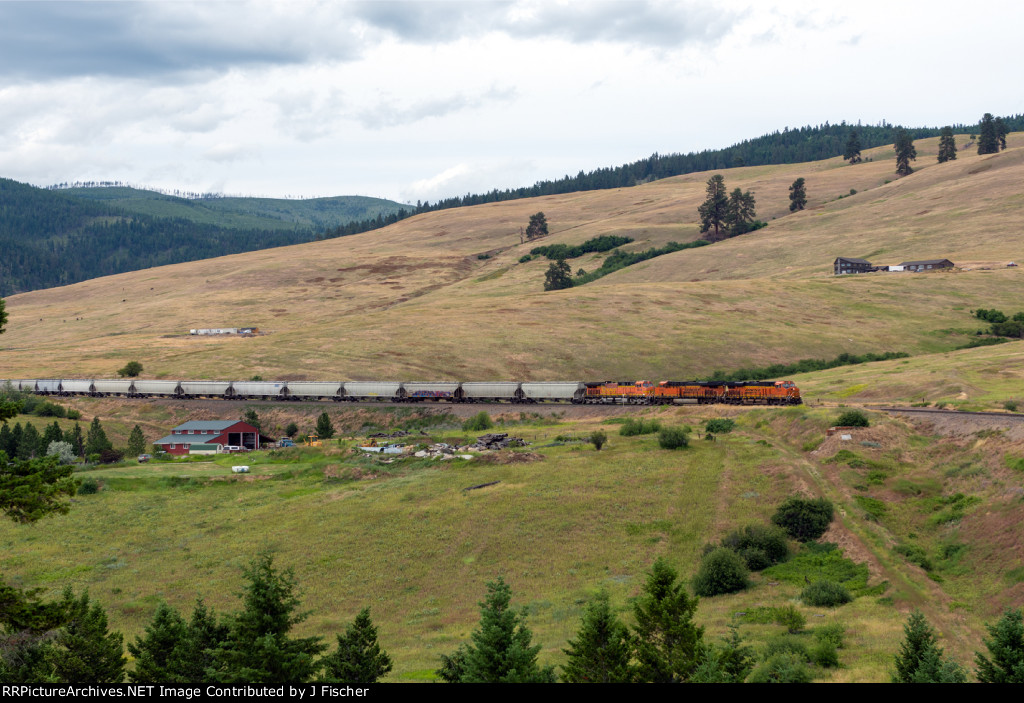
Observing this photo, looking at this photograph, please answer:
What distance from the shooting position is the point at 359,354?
102500mm

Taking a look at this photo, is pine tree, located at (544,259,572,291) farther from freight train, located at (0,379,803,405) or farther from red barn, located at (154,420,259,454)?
red barn, located at (154,420,259,454)

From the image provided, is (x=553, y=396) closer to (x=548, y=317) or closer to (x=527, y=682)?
(x=548, y=317)

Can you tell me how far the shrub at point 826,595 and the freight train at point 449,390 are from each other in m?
42.5

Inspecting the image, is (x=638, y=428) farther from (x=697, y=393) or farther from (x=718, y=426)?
(x=697, y=393)

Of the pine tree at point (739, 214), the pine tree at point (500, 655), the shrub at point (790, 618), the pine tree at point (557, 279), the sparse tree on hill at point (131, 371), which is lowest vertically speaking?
the shrub at point (790, 618)

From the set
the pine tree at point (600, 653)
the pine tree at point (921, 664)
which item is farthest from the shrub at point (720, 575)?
the pine tree at point (600, 653)

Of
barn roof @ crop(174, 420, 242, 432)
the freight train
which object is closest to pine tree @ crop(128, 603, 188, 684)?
barn roof @ crop(174, 420, 242, 432)

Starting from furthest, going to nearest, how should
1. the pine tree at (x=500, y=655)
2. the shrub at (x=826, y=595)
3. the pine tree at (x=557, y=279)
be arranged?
the pine tree at (x=557, y=279) < the shrub at (x=826, y=595) < the pine tree at (x=500, y=655)

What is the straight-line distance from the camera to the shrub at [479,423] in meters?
73.8

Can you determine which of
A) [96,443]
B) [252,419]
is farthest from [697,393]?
[96,443]

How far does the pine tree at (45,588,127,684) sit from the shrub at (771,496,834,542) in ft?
95.5

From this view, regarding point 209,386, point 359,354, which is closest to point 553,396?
point 359,354

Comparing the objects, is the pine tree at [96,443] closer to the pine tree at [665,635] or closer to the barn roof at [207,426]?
the barn roof at [207,426]

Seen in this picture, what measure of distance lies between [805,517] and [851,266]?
115 m
